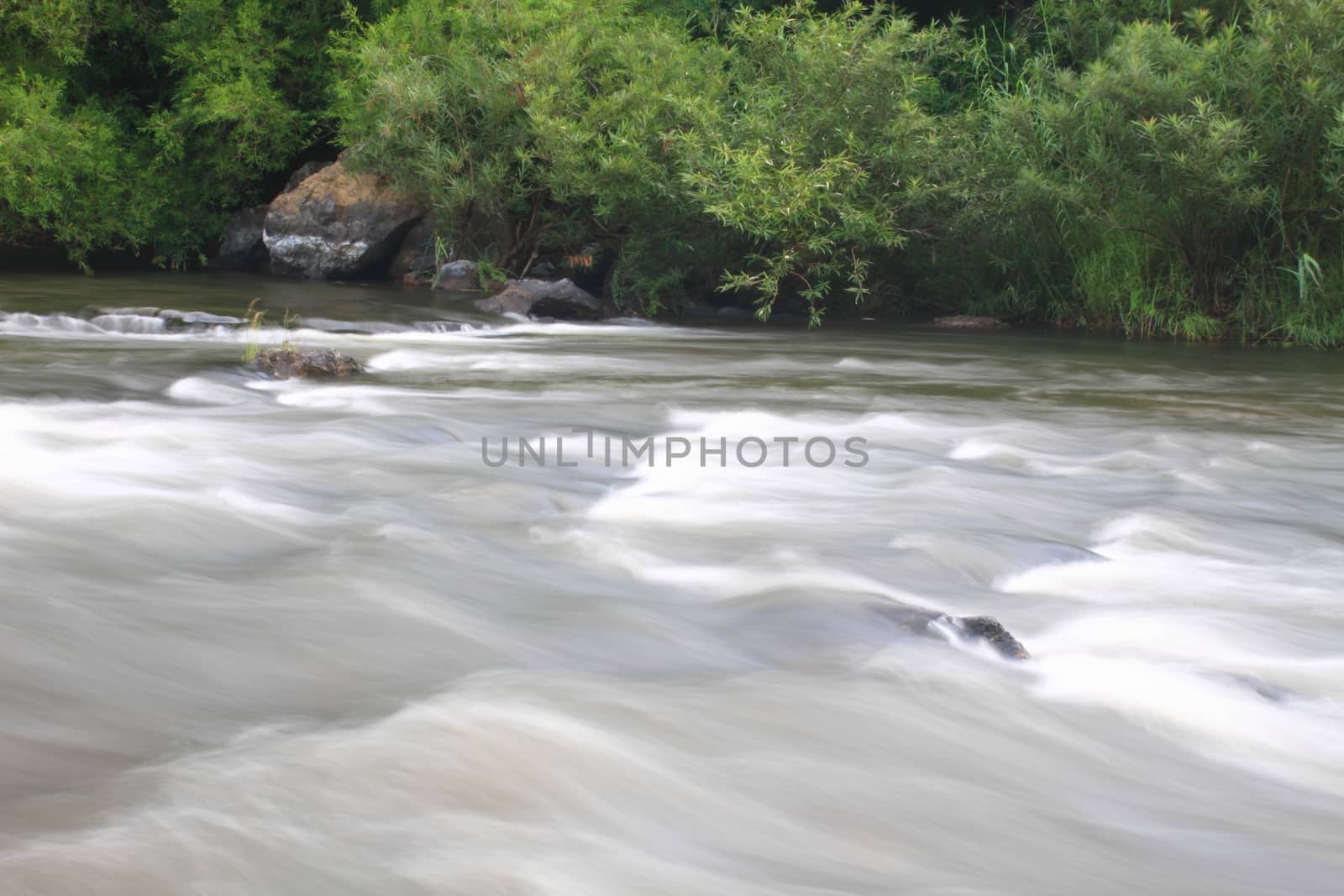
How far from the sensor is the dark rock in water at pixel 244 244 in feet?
48.6

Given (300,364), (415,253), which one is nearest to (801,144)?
(300,364)

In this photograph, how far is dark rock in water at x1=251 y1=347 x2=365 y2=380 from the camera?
6820 millimetres

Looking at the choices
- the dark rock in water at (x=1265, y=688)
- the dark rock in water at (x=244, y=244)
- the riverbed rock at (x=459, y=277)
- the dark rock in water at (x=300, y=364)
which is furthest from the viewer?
the dark rock in water at (x=244, y=244)

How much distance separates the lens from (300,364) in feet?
22.5

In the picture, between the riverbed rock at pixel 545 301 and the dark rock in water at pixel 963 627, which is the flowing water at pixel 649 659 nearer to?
the dark rock in water at pixel 963 627

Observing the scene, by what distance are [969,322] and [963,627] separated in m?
8.73

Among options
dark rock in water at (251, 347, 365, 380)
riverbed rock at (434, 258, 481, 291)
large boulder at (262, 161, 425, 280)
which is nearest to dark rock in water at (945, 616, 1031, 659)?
dark rock in water at (251, 347, 365, 380)

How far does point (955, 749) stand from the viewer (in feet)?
7.89

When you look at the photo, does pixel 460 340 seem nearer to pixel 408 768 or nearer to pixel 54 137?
pixel 54 137

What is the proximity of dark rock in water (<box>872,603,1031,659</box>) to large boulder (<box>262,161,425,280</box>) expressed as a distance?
1120cm

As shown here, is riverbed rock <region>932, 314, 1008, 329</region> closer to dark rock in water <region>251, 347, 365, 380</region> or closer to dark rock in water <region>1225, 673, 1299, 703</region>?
dark rock in water <region>251, 347, 365, 380</region>

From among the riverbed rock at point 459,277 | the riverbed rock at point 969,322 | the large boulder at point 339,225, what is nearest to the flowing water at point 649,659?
the riverbed rock at point 969,322

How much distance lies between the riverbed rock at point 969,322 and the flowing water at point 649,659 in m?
5.09

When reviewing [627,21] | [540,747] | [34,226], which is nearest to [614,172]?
[627,21]
